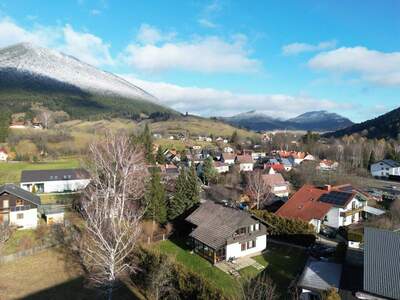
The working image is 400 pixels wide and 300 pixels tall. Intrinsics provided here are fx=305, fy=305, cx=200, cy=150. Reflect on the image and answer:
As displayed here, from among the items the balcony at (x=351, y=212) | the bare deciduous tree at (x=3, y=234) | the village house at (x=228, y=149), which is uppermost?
the village house at (x=228, y=149)

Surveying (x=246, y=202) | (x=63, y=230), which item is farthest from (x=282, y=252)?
(x=63, y=230)

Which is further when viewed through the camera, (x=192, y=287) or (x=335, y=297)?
(x=192, y=287)

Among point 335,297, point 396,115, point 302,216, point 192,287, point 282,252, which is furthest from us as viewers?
point 396,115

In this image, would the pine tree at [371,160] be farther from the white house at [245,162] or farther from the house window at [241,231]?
the house window at [241,231]

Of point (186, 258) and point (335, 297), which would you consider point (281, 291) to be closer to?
point (335, 297)

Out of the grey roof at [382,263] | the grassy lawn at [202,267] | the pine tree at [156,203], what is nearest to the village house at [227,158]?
the pine tree at [156,203]

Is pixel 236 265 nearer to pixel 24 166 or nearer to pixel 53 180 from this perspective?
pixel 53 180

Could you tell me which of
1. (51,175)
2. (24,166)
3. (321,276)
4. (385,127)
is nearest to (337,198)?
(321,276)
